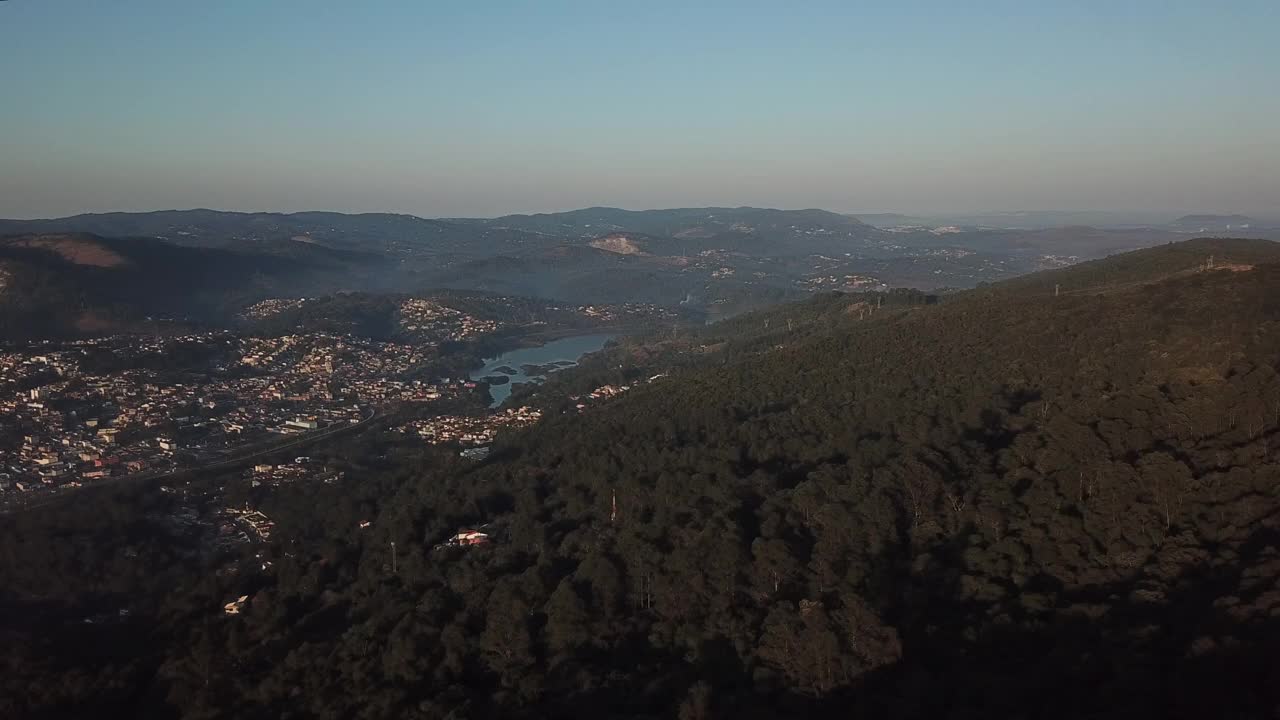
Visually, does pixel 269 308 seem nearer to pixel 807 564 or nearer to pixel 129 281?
pixel 129 281

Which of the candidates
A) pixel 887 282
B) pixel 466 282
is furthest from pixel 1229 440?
pixel 466 282

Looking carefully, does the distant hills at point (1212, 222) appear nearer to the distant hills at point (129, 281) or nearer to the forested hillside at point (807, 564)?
the distant hills at point (129, 281)

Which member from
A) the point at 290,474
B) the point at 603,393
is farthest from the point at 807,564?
the point at 603,393

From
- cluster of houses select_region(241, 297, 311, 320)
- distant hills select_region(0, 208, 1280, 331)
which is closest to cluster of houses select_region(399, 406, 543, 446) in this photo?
distant hills select_region(0, 208, 1280, 331)

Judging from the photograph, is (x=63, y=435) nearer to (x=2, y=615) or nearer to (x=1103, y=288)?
(x=2, y=615)

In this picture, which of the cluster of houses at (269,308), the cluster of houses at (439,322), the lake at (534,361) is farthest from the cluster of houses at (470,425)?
the cluster of houses at (269,308)

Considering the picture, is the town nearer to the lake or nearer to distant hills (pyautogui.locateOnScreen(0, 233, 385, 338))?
the lake
